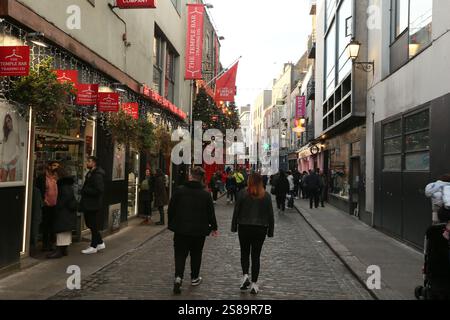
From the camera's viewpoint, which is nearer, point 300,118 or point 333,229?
point 333,229

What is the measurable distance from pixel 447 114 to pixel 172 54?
49.8 feet

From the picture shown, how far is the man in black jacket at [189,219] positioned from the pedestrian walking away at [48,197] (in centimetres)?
345

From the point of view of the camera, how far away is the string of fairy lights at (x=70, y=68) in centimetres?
751

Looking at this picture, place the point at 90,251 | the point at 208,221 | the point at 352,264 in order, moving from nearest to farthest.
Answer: the point at 208,221, the point at 352,264, the point at 90,251

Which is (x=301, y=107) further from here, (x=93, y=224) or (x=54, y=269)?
(x=54, y=269)

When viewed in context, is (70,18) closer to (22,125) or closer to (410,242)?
(22,125)

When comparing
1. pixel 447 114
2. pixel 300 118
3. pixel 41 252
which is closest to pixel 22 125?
pixel 41 252

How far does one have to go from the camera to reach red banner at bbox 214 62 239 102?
26.3m

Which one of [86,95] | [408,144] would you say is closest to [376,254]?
[408,144]

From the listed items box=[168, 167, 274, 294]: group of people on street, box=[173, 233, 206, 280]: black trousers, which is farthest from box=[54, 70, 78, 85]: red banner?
box=[173, 233, 206, 280]: black trousers

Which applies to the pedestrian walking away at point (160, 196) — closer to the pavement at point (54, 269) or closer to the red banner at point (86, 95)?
the pavement at point (54, 269)

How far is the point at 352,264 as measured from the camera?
9.27 m

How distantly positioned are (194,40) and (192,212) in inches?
667

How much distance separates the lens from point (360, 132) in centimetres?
1780
